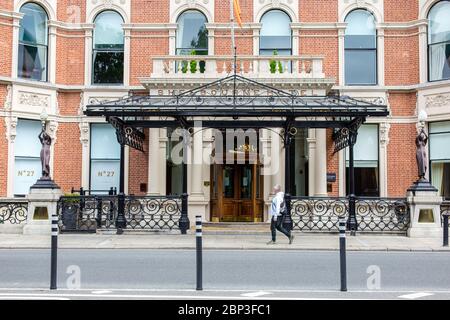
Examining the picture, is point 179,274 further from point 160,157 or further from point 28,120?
point 28,120

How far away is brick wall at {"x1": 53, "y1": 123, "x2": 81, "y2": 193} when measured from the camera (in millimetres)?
26359

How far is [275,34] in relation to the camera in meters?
26.8

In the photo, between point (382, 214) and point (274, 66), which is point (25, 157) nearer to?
point (274, 66)

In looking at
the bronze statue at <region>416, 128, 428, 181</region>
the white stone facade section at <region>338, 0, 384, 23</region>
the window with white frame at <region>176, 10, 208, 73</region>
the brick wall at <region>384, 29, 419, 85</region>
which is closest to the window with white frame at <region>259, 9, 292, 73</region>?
the white stone facade section at <region>338, 0, 384, 23</region>

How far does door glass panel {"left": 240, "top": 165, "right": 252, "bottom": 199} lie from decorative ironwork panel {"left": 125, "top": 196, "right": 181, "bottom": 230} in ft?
15.3

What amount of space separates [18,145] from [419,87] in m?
17.5

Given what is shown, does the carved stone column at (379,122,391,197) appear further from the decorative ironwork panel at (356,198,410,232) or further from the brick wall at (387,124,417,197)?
the decorative ironwork panel at (356,198,410,232)

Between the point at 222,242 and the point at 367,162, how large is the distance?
36.3 feet

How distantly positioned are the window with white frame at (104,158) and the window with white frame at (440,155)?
13.8m

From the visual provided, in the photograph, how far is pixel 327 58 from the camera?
86.8ft

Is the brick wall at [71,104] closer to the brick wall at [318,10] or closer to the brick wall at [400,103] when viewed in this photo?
the brick wall at [318,10]

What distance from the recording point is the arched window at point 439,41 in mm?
25266

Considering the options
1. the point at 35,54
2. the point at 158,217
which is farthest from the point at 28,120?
the point at 158,217

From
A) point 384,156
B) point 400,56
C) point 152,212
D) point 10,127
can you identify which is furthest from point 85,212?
point 400,56
